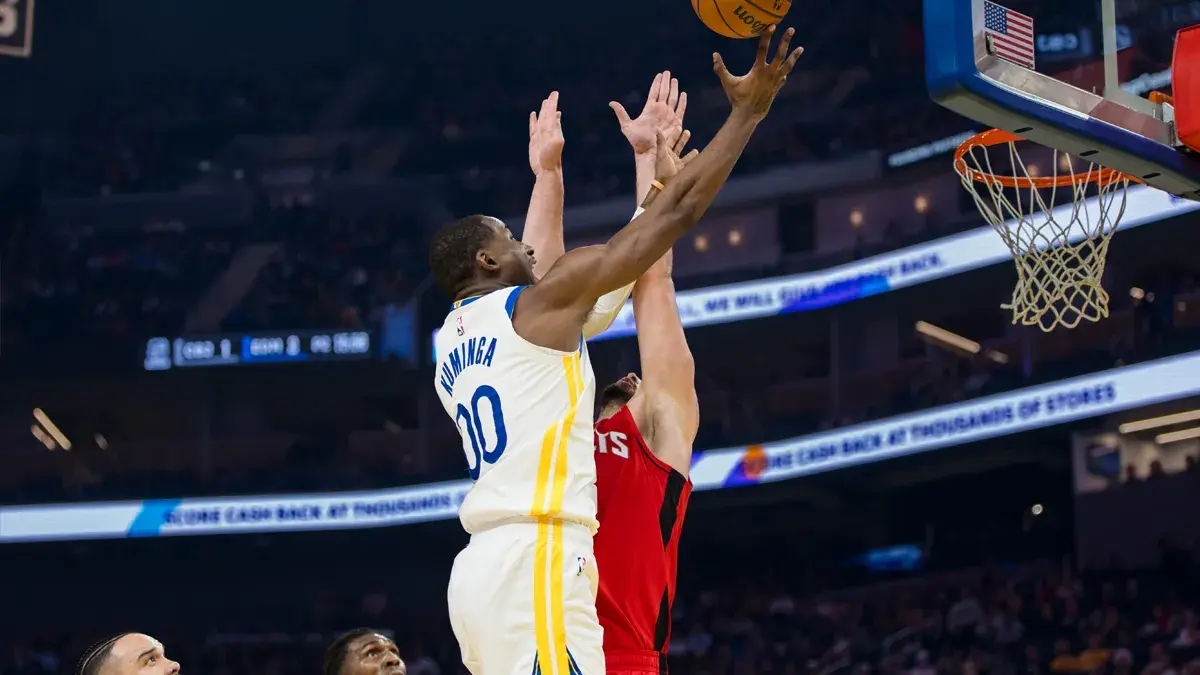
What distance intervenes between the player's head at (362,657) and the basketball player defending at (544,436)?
996mm

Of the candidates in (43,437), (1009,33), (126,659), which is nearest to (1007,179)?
(1009,33)

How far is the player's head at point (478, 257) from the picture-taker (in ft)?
10.8

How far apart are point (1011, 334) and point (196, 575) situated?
1263 cm

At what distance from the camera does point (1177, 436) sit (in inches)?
691

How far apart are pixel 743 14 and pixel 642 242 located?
3.38ft

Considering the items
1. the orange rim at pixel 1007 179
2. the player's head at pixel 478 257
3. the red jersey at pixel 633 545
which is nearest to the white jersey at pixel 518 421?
the player's head at pixel 478 257

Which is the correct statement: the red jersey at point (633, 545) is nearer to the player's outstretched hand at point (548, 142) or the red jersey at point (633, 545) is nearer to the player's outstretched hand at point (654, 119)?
the player's outstretched hand at point (654, 119)

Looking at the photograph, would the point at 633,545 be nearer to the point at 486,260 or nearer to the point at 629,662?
the point at 629,662

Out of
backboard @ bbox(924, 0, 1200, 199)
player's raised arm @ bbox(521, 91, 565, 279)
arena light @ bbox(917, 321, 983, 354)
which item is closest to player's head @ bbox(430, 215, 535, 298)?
player's raised arm @ bbox(521, 91, 565, 279)

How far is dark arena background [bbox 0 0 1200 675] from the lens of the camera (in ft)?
54.6

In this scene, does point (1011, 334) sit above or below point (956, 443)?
above

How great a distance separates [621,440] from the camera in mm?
3529

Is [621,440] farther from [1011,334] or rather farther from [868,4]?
[868,4]

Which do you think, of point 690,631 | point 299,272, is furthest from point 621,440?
point 299,272
